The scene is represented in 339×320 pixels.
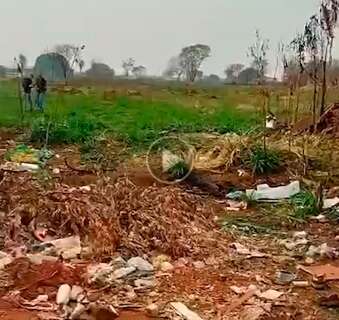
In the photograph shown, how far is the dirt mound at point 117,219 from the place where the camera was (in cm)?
501

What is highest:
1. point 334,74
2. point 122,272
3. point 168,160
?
point 334,74

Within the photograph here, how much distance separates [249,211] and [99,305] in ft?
9.91

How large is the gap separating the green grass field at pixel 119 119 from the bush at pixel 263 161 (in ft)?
6.58

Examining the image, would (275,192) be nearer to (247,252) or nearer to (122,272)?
(247,252)

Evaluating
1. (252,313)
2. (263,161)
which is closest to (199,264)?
(252,313)

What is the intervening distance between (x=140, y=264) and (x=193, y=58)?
41.5 m

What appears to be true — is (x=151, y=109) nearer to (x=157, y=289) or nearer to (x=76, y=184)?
(x=76, y=184)

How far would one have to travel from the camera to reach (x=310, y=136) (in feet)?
34.0

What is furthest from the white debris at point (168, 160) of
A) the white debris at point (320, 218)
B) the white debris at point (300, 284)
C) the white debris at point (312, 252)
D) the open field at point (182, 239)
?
the white debris at point (300, 284)

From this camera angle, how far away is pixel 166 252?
16.3 ft

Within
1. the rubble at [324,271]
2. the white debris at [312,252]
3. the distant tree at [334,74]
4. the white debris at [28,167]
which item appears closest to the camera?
the rubble at [324,271]

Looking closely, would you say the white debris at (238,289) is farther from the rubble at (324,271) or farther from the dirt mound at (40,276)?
the dirt mound at (40,276)

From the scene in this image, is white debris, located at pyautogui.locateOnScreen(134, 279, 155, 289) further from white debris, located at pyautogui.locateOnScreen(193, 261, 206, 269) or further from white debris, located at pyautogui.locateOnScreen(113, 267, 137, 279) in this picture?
white debris, located at pyautogui.locateOnScreen(193, 261, 206, 269)

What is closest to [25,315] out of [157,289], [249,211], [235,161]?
[157,289]
